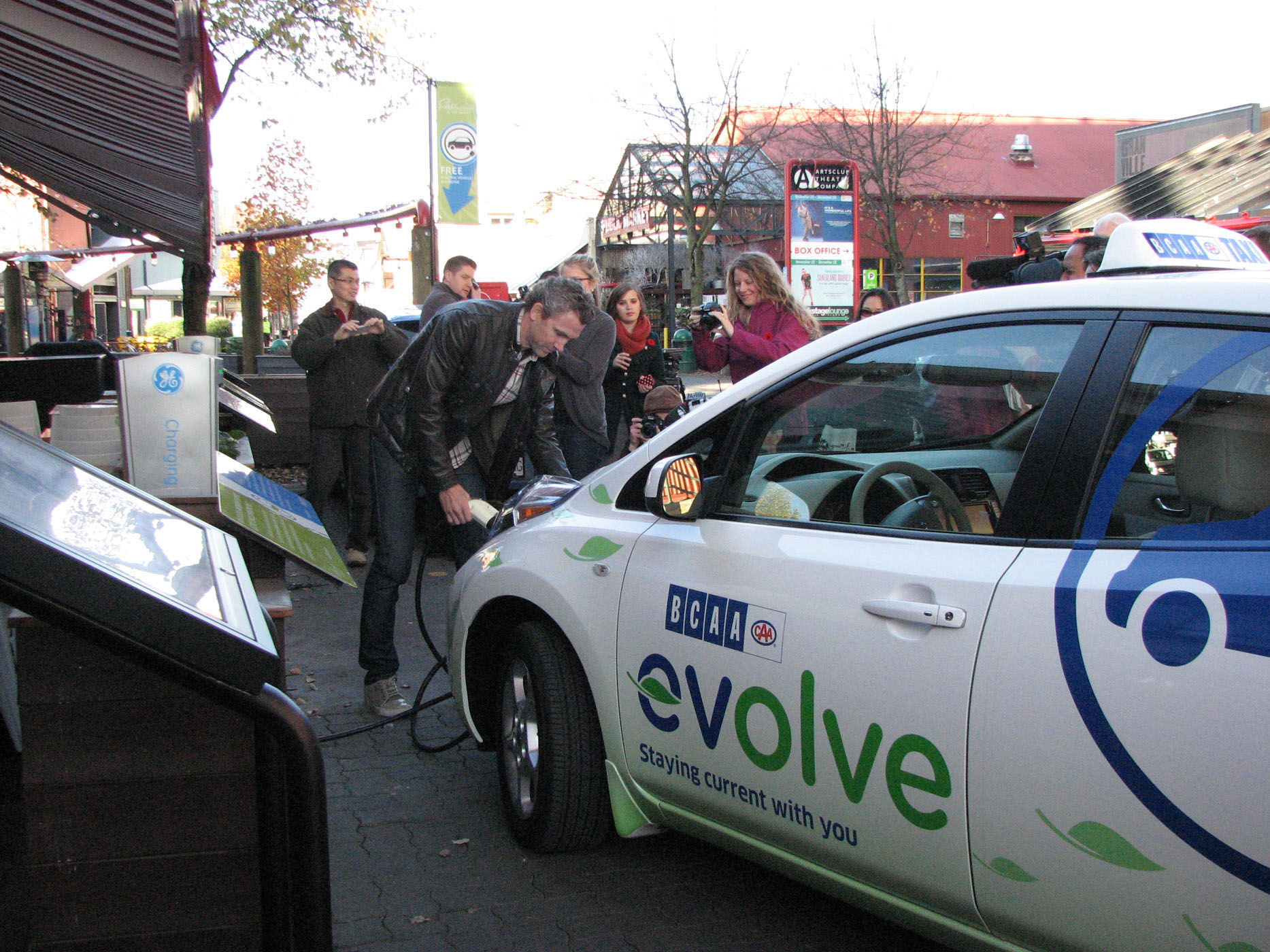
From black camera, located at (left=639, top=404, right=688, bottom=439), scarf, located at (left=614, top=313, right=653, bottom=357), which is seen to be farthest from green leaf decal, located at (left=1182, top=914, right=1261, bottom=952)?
scarf, located at (left=614, top=313, right=653, bottom=357)

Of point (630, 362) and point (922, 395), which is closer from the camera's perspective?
point (922, 395)

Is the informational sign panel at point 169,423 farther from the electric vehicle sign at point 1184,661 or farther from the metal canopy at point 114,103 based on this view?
the electric vehicle sign at point 1184,661

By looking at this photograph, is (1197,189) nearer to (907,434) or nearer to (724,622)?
(907,434)

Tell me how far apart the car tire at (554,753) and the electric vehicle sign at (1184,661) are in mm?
1597

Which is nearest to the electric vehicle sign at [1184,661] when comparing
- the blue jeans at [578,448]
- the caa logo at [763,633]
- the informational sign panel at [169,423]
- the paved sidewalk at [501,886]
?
the caa logo at [763,633]

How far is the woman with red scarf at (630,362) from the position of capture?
7.57m

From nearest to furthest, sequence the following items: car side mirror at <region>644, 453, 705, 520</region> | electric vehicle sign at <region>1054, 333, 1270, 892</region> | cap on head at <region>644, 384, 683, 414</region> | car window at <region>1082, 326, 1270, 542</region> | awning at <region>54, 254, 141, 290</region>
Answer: electric vehicle sign at <region>1054, 333, 1270, 892</region> → car window at <region>1082, 326, 1270, 542</region> → car side mirror at <region>644, 453, 705, 520</region> → cap on head at <region>644, 384, 683, 414</region> → awning at <region>54, 254, 141, 290</region>

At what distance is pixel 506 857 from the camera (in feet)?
11.2

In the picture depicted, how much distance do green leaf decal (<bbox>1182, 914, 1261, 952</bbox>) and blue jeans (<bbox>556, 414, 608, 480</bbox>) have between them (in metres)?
5.09

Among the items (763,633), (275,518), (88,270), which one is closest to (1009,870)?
(763,633)

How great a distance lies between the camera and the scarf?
762 cm

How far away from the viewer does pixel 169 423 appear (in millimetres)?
3225

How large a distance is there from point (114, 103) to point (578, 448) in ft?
10.1

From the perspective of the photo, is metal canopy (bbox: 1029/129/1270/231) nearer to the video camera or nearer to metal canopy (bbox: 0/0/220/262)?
the video camera
